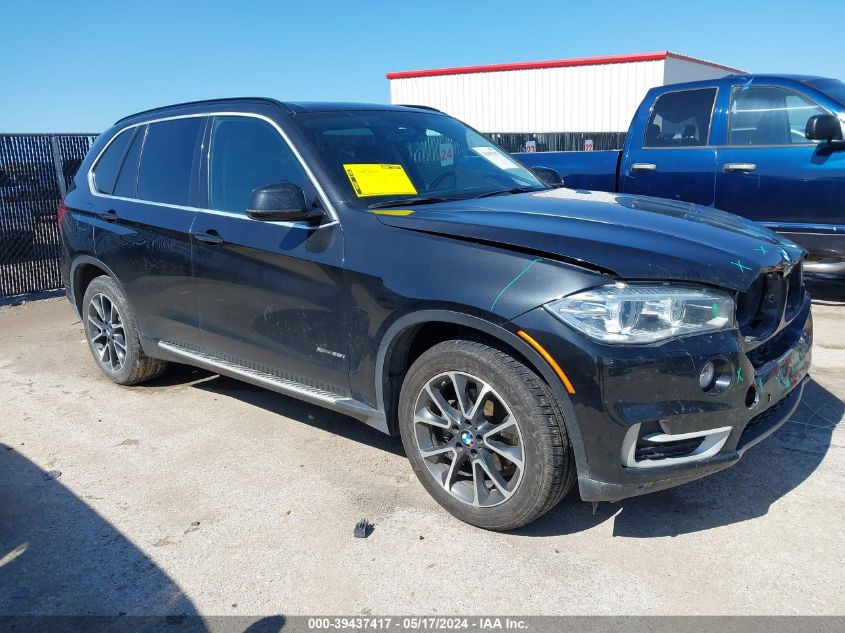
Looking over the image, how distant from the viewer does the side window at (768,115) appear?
6.49 metres

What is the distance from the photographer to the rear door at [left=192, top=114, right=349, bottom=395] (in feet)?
11.5

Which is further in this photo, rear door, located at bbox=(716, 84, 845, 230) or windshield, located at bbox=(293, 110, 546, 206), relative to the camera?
rear door, located at bbox=(716, 84, 845, 230)

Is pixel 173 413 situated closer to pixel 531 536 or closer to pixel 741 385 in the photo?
pixel 531 536

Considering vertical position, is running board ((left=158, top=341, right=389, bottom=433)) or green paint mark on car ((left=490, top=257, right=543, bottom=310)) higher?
green paint mark on car ((left=490, top=257, right=543, bottom=310))

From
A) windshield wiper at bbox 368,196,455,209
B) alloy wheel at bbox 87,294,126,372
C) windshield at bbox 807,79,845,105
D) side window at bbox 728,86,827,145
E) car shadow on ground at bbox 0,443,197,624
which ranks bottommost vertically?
car shadow on ground at bbox 0,443,197,624

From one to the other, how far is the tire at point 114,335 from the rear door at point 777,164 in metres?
5.05

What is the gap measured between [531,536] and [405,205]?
1.60m

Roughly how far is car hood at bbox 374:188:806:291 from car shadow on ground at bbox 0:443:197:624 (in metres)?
1.77

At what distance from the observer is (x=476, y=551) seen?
3027 mm

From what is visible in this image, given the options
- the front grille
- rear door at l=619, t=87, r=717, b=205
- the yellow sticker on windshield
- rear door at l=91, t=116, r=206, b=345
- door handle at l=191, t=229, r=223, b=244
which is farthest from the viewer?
rear door at l=619, t=87, r=717, b=205

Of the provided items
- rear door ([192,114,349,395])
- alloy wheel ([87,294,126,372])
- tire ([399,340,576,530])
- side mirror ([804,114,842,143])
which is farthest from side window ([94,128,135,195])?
side mirror ([804,114,842,143])

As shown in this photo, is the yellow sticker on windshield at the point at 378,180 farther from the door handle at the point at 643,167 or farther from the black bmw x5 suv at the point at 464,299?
the door handle at the point at 643,167

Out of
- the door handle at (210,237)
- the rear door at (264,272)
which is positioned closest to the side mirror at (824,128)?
the rear door at (264,272)

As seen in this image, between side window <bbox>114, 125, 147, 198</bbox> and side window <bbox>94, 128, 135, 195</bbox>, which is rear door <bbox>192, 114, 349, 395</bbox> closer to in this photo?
side window <bbox>114, 125, 147, 198</bbox>
